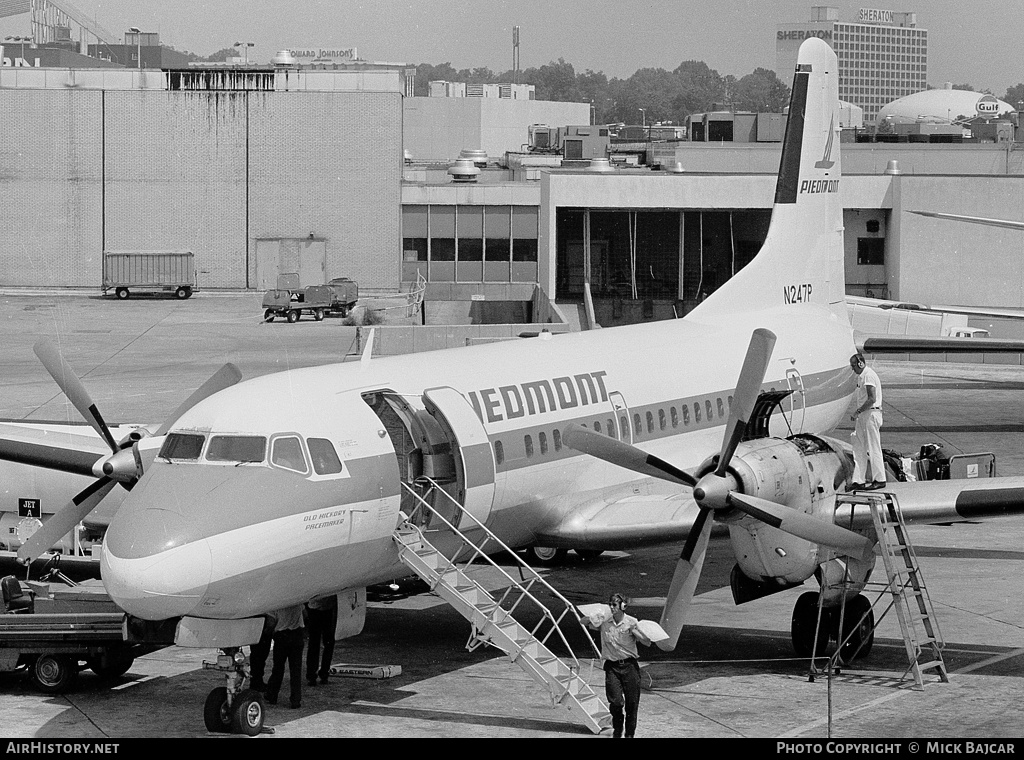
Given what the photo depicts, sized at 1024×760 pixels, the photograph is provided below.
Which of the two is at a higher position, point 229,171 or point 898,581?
point 229,171

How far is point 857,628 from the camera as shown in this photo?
19031mm

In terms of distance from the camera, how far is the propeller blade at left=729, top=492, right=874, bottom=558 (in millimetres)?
17469

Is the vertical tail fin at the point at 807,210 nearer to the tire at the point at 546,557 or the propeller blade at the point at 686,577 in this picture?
the tire at the point at 546,557

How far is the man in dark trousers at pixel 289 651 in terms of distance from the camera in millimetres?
16609

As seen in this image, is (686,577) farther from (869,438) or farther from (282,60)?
(282,60)

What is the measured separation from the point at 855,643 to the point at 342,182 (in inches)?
2873

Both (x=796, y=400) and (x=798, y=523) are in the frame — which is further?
(x=796, y=400)

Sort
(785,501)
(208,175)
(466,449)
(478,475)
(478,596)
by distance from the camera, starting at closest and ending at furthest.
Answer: (478,596), (785,501), (466,449), (478,475), (208,175)

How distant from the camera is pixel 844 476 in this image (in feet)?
63.3

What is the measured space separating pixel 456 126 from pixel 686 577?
5266 inches

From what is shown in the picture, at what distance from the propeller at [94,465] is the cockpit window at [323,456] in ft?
9.59

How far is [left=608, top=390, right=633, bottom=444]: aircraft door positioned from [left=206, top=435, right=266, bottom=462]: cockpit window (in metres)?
7.14

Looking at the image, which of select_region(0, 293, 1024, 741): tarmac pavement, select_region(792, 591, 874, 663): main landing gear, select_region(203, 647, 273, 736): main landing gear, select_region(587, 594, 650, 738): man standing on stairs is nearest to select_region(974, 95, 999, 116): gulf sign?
select_region(0, 293, 1024, 741): tarmac pavement

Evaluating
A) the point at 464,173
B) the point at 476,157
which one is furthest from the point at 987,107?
the point at 464,173
